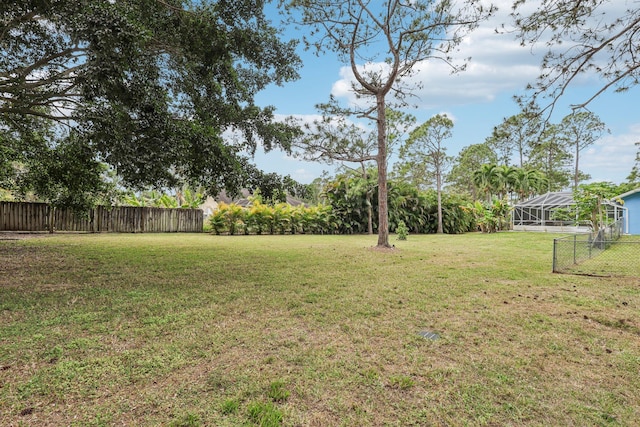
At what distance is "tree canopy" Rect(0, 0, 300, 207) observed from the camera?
15.3 feet

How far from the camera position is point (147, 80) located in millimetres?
5496

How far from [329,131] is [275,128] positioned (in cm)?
829

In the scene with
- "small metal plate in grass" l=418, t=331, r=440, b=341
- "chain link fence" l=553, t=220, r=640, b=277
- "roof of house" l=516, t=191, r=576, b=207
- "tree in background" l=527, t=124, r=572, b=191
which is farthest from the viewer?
"tree in background" l=527, t=124, r=572, b=191

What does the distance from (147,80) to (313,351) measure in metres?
5.25

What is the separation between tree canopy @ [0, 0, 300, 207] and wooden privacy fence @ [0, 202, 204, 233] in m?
6.73

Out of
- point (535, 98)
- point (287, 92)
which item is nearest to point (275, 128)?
Result: point (287, 92)

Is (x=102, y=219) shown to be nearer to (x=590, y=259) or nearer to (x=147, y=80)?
(x=147, y=80)


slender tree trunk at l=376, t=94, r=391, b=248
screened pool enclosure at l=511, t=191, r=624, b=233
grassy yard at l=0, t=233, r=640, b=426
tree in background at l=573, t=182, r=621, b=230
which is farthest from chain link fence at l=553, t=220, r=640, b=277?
screened pool enclosure at l=511, t=191, r=624, b=233

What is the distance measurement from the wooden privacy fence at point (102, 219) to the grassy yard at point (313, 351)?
10.2 metres

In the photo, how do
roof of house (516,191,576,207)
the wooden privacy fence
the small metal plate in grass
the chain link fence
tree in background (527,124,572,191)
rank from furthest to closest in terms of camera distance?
tree in background (527,124,572,191), roof of house (516,191,576,207), the wooden privacy fence, the chain link fence, the small metal plate in grass

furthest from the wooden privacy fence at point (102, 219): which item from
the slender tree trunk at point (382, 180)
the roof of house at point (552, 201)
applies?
the roof of house at point (552, 201)

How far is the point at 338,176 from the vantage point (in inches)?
782

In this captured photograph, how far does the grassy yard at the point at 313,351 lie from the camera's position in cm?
207

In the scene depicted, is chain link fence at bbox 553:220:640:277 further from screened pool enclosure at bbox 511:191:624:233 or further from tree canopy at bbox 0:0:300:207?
screened pool enclosure at bbox 511:191:624:233
